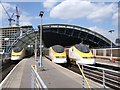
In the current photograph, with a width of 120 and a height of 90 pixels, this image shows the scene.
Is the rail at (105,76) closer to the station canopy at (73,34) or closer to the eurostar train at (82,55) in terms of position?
the eurostar train at (82,55)

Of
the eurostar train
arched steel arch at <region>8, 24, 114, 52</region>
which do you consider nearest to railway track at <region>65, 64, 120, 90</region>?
the eurostar train

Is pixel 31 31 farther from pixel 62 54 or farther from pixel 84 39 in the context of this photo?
pixel 62 54

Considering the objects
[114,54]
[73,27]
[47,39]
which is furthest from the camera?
[47,39]

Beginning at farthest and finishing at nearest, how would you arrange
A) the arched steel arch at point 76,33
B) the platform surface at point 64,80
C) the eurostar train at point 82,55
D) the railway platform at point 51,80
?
the arched steel arch at point 76,33 < the eurostar train at point 82,55 < the railway platform at point 51,80 < the platform surface at point 64,80

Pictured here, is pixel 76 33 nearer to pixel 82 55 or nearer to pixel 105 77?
pixel 82 55

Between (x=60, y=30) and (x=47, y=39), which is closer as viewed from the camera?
(x=60, y=30)

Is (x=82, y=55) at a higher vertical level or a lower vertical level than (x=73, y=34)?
lower

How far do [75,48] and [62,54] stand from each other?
3.00 meters

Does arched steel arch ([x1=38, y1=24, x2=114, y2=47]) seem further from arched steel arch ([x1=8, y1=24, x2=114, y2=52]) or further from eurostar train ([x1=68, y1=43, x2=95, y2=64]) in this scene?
eurostar train ([x1=68, y1=43, x2=95, y2=64])

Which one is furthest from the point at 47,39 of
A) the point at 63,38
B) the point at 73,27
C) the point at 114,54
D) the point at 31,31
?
the point at 114,54

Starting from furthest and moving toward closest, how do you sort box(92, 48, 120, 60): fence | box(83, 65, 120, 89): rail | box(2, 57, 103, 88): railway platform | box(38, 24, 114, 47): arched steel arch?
1. box(38, 24, 114, 47): arched steel arch
2. box(92, 48, 120, 60): fence
3. box(2, 57, 103, 88): railway platform
4. box(83, 65, 120, 89): rail

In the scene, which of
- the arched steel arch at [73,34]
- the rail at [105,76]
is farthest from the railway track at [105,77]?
the arched steel arch at [73,34]

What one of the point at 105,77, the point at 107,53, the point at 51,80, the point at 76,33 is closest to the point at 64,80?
the point at 51,80

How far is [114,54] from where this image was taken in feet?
118
